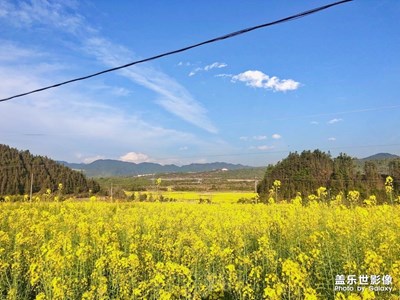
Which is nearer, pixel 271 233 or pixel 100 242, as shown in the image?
pixel 100 242

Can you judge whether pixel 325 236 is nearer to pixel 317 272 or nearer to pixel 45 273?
pixel 317 272

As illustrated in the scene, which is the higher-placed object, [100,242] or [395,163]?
[395,163]

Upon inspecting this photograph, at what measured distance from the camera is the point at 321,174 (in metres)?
34.6

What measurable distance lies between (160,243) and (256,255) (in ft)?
7.34

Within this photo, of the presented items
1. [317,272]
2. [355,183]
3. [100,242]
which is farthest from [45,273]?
[355,183]

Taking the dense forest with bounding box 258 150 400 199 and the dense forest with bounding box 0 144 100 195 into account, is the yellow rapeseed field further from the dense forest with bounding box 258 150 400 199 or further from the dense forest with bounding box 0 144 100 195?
the dense forest with bounding box 0 144 100 195

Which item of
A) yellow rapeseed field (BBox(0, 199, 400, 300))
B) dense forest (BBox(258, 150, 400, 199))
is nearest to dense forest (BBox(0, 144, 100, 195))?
dense forest (BBox(258, 150, 400, 199))

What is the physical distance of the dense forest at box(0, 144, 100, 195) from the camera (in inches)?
1710

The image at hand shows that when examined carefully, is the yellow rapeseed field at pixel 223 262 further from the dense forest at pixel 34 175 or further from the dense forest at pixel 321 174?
the dense forest at pixel 34 175

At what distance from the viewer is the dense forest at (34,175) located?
43.4 m

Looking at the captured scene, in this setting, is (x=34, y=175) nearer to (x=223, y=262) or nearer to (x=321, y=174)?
(x=321, y=174)

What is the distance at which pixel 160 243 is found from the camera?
22.7ft

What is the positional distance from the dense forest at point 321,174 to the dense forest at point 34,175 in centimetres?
2540

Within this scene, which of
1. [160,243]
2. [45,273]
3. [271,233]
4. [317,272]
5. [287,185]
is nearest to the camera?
[45,273]
